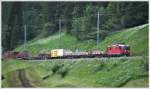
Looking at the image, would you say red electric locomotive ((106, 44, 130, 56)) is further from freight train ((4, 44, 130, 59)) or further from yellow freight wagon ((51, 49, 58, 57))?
yellow freight wagon ((51, 49, 58, 57))

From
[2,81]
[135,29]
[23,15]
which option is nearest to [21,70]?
[2,81]

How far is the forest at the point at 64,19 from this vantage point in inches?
229

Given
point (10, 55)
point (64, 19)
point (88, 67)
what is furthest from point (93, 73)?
point (10, 55)

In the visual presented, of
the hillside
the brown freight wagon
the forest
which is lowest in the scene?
the brown freight wagon

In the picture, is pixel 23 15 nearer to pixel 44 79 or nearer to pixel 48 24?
pixel 48 24

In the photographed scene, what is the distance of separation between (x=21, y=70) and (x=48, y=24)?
0.58 metres

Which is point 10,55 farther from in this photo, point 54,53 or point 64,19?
point 64,19

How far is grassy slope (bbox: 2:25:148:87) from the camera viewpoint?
5.73 metres

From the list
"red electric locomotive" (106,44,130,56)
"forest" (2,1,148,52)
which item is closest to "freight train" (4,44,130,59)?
"red electric locomotive" (106,44,130,56)

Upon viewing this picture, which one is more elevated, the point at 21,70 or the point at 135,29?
the point at 135,29

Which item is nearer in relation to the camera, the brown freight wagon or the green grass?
the green grass

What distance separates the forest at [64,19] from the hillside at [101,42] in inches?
2.0

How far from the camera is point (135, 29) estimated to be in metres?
5.77

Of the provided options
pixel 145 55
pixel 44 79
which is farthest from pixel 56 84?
pixel 145 55
